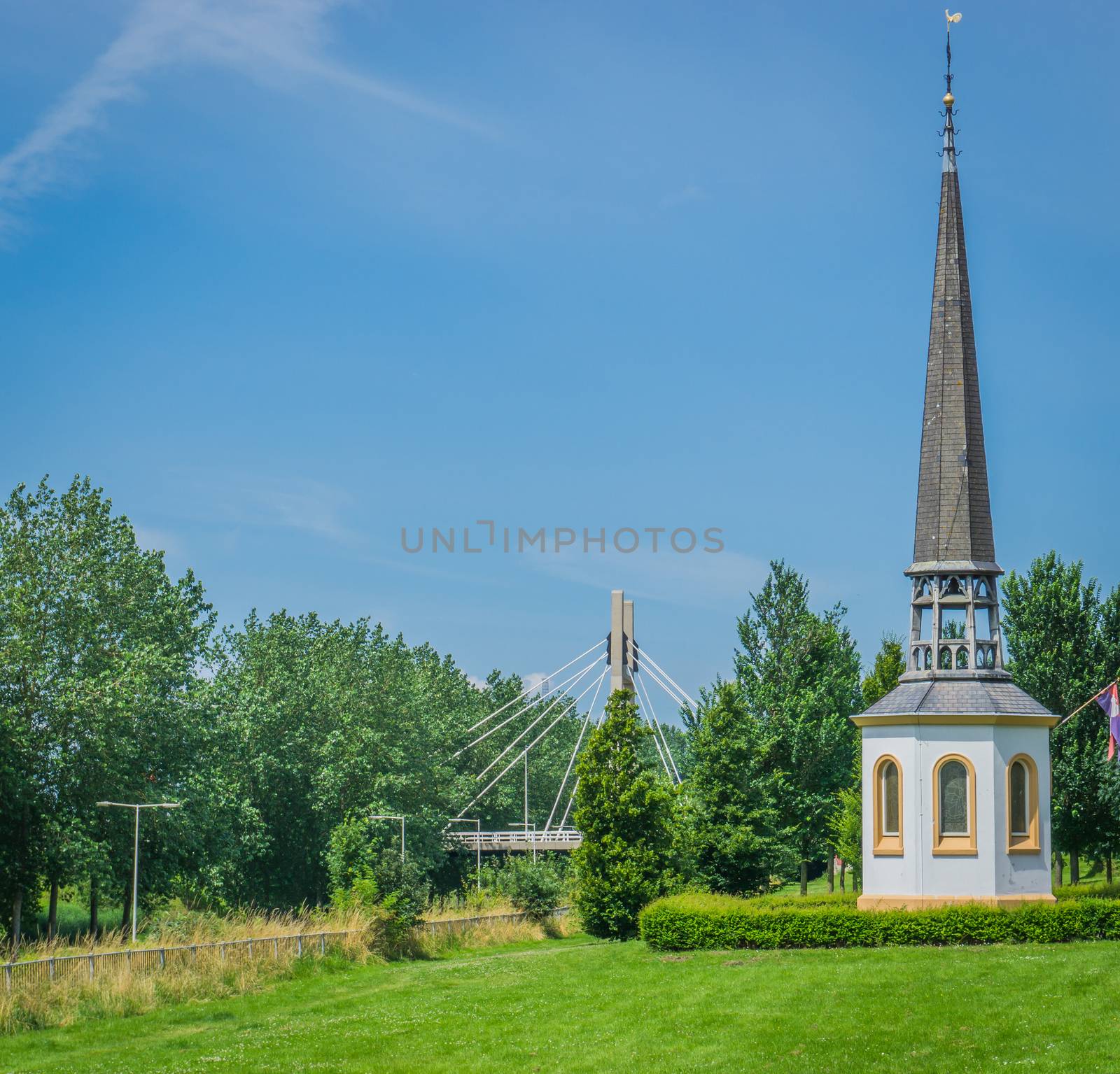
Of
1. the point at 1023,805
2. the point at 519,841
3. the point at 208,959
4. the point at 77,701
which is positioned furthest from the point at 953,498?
the point at 519,841

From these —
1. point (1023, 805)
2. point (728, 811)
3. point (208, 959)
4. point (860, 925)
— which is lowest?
point (208, 959)

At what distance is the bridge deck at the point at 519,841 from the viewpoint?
7369cm

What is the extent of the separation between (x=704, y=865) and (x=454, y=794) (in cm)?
3405

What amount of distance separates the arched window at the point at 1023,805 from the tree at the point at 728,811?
9.99 metres

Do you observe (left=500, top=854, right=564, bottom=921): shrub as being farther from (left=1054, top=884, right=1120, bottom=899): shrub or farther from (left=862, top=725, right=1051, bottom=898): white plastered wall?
(left=1054, top=884, right=1120, bottom=899): shrub

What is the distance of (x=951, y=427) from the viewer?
1332 inches

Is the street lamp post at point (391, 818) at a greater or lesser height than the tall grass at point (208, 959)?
greater

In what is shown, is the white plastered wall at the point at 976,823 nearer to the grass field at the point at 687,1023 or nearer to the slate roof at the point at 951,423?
the grass field at the point at 687,1023

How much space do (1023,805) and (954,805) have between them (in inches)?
64.0

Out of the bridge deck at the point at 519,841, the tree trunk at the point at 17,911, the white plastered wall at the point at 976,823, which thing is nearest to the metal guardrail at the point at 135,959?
the tree trunk at the point at 17,911

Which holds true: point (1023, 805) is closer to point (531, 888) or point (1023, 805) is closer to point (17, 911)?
point (531, 888)

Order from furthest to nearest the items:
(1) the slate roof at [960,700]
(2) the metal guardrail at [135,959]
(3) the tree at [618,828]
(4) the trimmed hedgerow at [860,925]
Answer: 1. (3) the tree at [618,828]
2. (1) the slate roof at [960,700]
3. (4) the trimmed hedgerow at [860,925]
4. (2) the metal guardrail at [135,959]

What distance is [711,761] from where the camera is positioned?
40219 mm

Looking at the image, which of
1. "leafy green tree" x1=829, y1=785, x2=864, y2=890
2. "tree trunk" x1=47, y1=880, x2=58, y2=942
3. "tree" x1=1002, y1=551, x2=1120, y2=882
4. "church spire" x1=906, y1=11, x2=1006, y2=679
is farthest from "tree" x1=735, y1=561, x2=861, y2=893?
"tree trunk" x1=47, y1=880, x2=58, y2=942
